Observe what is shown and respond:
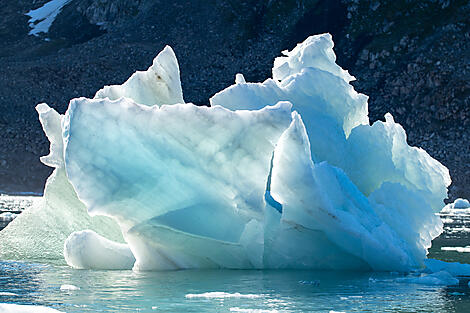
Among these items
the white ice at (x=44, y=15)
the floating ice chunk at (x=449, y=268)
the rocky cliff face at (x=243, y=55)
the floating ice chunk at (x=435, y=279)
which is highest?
the white ice at (x=44, y=15)

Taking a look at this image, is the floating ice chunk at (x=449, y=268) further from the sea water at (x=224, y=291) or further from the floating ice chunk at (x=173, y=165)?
the floating ice chunk at (x=173, y=165)

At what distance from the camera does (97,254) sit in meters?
10.1

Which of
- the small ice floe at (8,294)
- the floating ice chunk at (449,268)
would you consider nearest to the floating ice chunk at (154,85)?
the small ice floe at (8,294)

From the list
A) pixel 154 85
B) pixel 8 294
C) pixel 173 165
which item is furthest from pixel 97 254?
pixel 154 85

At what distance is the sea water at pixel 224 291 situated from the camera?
7039 millimetres

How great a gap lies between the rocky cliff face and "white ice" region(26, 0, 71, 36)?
1358 millimetres

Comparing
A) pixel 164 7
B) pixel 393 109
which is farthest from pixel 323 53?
pixel 164 7

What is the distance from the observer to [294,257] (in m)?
9.70

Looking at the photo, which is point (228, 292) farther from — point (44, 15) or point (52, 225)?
point (44, 15)

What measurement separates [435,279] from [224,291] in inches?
102

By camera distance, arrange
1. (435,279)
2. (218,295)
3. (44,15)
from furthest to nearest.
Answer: (44,15), (435,279), (218,295)

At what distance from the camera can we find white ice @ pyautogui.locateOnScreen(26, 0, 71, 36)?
72.5m

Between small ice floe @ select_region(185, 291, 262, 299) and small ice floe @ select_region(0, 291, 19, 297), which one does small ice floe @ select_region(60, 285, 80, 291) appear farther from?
small ice floe @ select_region(185, 291, 262, 299)

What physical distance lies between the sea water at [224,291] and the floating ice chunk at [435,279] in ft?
0.45
